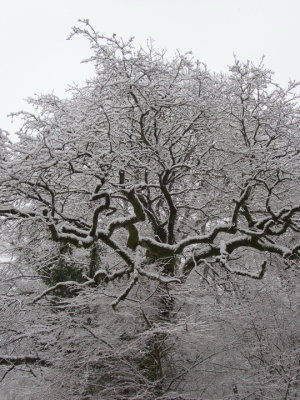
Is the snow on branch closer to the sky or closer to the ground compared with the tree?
closer to the ground

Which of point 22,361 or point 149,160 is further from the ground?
point 149,160

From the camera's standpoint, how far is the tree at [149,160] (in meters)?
6.50

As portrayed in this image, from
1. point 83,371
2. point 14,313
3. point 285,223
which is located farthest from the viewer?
point 14,313

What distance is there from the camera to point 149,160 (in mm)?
8219

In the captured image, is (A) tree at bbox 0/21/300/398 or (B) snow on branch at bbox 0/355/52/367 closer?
(A) tree at bbox 0/21/300/398

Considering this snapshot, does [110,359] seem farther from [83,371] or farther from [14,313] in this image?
[14,313]

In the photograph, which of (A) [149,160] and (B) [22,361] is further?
(A) [149,160]

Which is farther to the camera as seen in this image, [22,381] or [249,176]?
[22,381]

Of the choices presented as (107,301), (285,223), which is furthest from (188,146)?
(107,301)

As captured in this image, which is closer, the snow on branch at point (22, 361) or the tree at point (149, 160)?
the tree at point (149, 160)

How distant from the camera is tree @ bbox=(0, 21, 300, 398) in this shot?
21.3 feet

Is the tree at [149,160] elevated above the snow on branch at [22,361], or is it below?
above

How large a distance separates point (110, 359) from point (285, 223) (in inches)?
158

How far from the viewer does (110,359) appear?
5.72 meters
